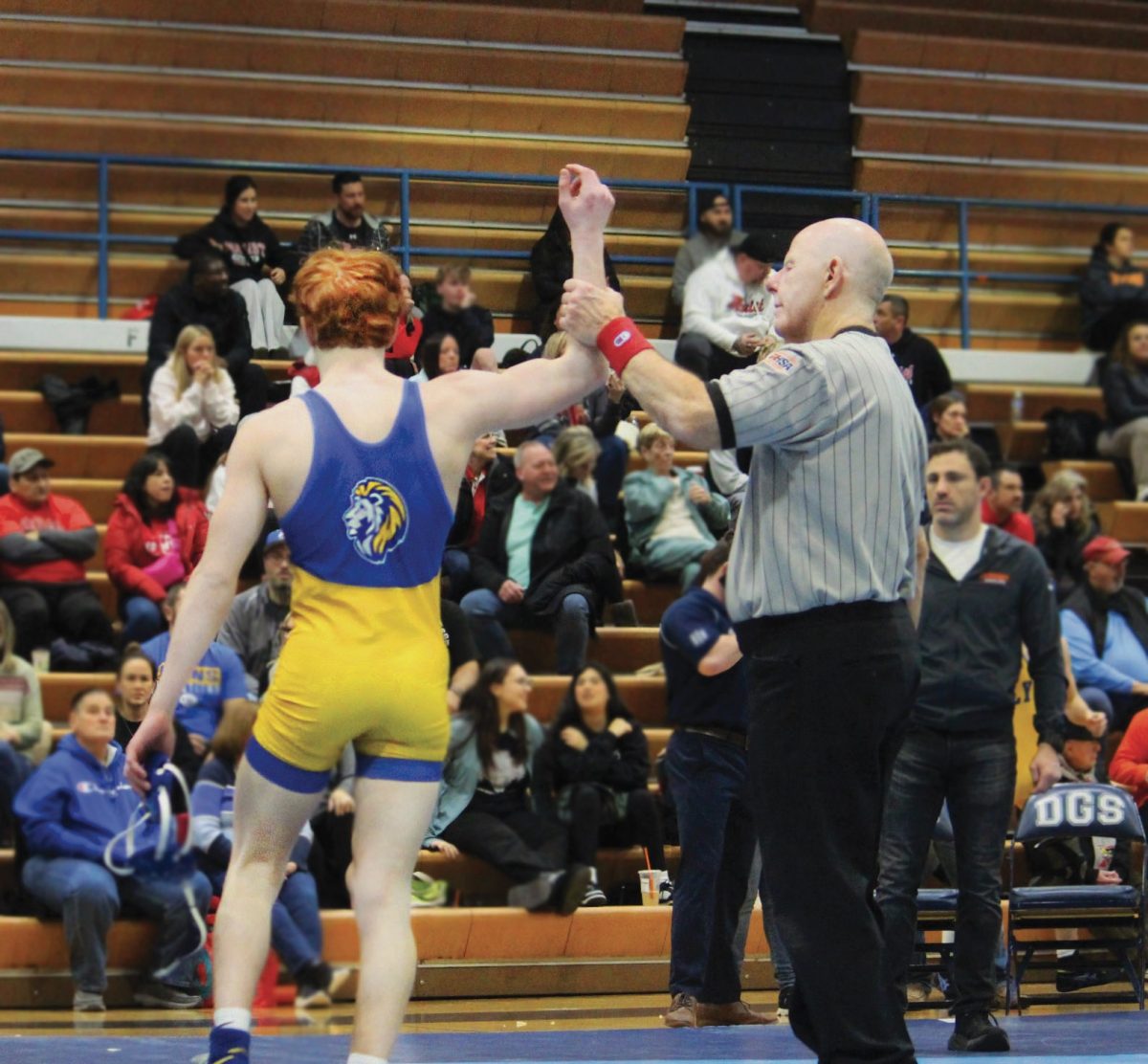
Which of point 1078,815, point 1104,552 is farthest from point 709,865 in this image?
point 1104,552

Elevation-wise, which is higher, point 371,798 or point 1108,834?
point 371,798

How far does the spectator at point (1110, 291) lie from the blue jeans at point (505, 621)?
5.06m

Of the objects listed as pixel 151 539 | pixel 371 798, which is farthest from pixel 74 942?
pixel 371 798

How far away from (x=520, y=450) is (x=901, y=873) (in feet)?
10.9

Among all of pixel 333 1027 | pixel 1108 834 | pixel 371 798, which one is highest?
pixel 371 798

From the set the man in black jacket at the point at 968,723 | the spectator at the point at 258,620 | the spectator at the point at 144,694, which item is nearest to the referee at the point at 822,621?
the man in black jacket at the point at 968,723

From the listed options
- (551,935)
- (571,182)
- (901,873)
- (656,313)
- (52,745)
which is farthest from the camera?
(52,745)

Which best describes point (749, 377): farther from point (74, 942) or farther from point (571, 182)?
point (74, 942)

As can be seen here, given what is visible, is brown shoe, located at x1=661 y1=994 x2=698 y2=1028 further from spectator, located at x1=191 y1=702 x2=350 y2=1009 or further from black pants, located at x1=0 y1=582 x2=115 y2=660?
black pants, located at x1=0 y1=582 x2=115 y2=660

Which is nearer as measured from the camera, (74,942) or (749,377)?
(749,377)

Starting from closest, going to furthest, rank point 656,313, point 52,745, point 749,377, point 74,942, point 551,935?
point 749,377 < point 656,313 < point 74,942 < point 551,935 < point 52,745

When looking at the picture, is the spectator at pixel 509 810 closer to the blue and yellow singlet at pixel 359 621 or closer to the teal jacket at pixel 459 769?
the teal jacket at pixel 459 769

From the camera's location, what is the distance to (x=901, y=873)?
18.6ft

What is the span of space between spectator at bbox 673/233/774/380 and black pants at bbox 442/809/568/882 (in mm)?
2267
